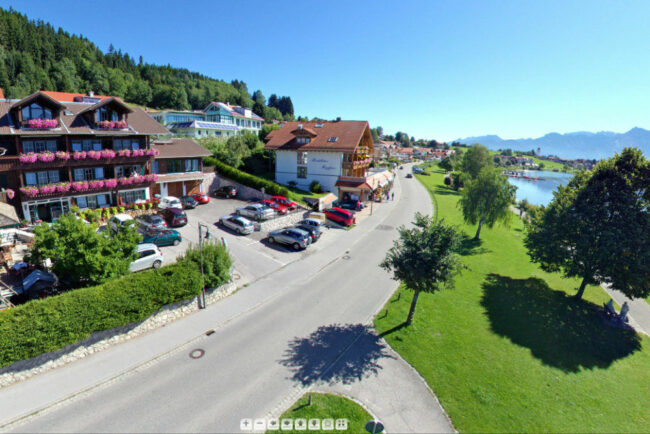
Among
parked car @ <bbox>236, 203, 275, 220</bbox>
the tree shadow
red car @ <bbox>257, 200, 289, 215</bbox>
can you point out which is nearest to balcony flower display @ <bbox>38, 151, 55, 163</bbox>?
parked car @ <bbox>236, 203, 275, 220</bbox>

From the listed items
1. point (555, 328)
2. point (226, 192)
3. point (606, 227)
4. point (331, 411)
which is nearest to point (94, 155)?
point (226, 192)

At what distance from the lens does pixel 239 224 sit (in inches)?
1241

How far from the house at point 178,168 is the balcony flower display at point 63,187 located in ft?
32.2

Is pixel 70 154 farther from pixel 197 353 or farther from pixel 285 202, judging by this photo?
pixel 197 353

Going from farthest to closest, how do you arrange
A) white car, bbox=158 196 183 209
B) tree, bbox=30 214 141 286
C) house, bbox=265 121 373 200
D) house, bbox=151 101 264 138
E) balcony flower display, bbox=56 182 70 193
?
house, bbox=151 101 264 138, house, bbox=265 121 373 200, white car, bbox=158 196 183 209, balcony flower display, bbox=56 182 70 193, tree, bbox=30 214 141 286

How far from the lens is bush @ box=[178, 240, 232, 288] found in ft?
63.2

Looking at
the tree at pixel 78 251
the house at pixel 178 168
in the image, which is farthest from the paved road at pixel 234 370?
the house at pixel 178 168

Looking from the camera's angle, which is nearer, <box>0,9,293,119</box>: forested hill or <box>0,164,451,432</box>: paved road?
<box>0,164,451,432</box>: paved road

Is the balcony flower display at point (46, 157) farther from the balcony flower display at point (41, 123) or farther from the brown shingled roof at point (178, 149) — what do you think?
the brown shingled roof at point (178, 149)

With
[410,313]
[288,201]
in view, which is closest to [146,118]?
[288,201]

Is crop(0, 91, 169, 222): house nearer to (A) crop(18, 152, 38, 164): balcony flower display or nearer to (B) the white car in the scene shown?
(A) crop(18, 152, 38, 164): balcony flower display

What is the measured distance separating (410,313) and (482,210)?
2497 cm

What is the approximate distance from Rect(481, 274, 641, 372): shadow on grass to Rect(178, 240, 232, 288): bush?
18.1 metres

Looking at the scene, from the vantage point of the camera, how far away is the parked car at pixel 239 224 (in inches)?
1235
